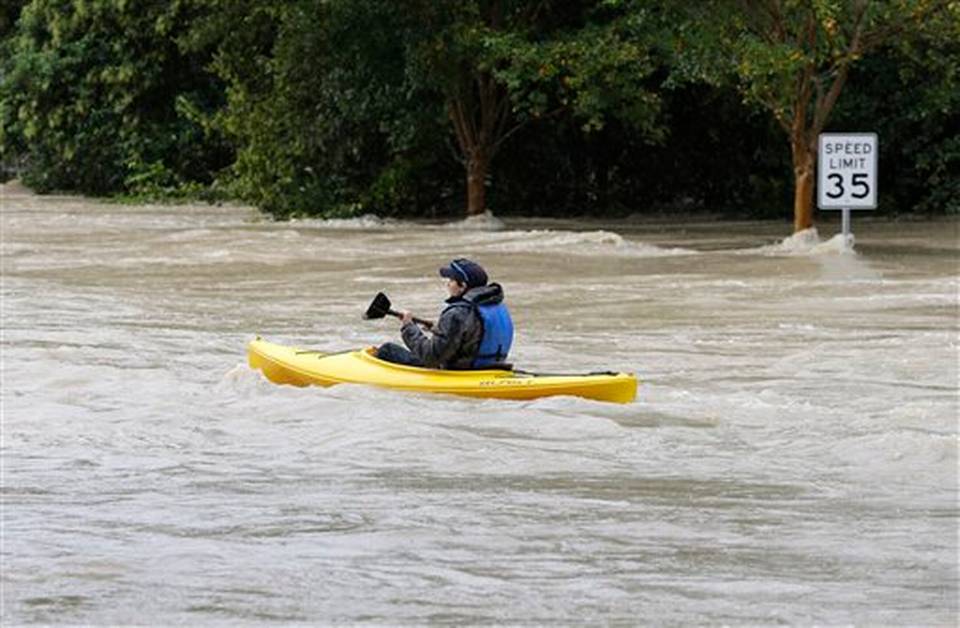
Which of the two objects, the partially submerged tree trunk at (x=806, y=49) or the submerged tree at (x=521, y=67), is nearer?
the partially submerged tree trunk at (x=806, y=49)

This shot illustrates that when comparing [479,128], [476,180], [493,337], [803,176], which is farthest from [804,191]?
[493,337]

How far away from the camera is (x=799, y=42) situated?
998 inches

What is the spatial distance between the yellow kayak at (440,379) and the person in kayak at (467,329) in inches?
4.6

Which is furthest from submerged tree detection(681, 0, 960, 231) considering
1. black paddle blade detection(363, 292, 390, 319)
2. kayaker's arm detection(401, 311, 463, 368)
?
kayaker's arm detection(401, 311, 463, 368)

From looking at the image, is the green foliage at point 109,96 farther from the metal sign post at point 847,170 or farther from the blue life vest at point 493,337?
the blue life vest at point 493,337

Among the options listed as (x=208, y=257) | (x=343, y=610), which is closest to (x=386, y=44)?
(x=208, y=257)

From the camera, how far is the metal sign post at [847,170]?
81.0 feet

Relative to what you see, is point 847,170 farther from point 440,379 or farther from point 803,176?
point 440,379

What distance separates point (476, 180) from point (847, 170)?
318 inches

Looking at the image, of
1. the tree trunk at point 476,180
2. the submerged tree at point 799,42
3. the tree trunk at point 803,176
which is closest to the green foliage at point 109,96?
the tree trunk at point 476,180

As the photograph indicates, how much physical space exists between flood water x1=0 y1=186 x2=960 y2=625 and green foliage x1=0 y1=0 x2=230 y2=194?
18.7 meters

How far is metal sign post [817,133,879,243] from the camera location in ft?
81.0

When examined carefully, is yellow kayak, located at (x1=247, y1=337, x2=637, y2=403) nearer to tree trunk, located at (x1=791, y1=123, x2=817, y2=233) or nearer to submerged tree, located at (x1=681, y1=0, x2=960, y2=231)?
submerged tree, located at (x1=681, y1=0, x2=960, y2=231)

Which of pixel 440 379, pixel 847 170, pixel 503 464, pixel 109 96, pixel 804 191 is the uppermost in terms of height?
pixel 109 96
